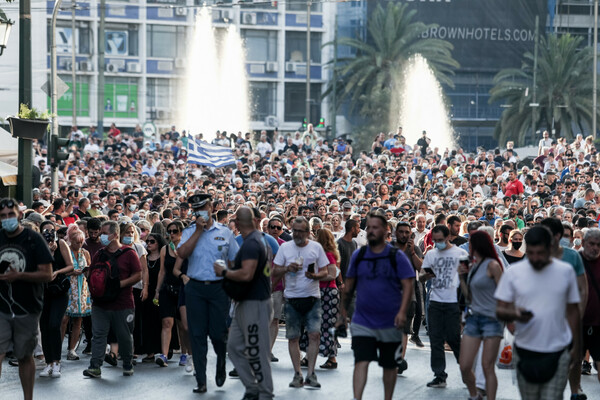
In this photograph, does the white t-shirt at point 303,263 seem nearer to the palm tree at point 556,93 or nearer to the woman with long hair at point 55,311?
the woman with long hair at point 55,311

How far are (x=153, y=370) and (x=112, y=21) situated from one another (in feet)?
181

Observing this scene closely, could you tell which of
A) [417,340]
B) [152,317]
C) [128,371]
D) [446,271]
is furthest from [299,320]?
[417,340]

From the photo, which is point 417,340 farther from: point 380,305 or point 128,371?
point 380,305

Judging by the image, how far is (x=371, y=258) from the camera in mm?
9227

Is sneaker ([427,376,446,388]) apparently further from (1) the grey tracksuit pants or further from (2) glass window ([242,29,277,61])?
(2) glass window ([242,29,277,61])

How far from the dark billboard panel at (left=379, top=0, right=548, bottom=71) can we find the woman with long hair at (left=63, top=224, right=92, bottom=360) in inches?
2375

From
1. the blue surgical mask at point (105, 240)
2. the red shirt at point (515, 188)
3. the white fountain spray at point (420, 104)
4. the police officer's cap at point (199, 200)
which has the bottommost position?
the blue surgical mask at point (105, 240)

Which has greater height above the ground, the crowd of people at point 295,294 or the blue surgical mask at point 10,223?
the blue surgical mask at point 10,223

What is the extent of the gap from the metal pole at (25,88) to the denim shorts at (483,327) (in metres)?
9.28

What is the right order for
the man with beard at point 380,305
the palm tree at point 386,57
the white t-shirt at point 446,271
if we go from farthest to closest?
the palm tree at point 386,57
the white t-shirt at point 446,271
the man with beard at point 380,305

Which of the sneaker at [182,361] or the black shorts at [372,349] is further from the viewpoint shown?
the sneaker at [182,361]

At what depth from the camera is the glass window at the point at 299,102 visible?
227 ft

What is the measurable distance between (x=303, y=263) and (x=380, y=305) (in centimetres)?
253

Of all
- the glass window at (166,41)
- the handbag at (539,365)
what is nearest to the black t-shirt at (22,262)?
the handbag at (539,365)
